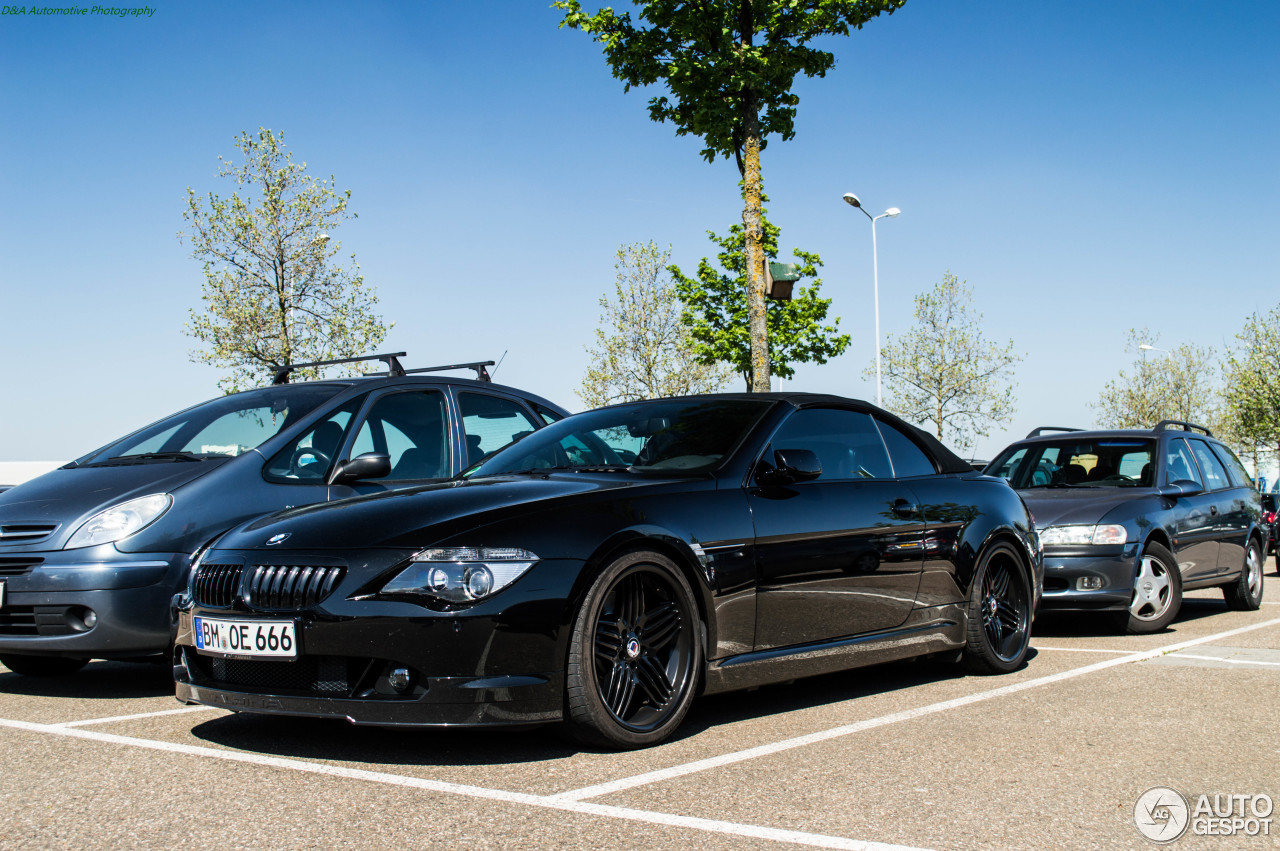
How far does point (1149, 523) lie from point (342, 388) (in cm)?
567

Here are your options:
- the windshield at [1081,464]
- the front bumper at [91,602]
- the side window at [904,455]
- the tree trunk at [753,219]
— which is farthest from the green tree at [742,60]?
the front bumper at [91,602]

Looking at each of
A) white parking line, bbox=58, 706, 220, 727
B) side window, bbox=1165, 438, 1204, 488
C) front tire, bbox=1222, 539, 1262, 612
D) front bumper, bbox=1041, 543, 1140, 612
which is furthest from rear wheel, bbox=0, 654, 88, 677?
front tire, bbox=1222, 539, 1262, 612

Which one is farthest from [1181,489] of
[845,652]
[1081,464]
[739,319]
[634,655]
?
[739,319]

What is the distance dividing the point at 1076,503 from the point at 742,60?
799cm

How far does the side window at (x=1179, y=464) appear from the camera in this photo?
9258mm

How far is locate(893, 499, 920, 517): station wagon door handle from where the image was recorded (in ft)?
18.9

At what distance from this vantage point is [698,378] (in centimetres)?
4294

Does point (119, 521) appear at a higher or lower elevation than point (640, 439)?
lower

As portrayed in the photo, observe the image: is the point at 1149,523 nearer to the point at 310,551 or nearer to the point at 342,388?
the point at 342,388

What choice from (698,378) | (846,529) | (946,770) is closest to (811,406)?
(846,529)

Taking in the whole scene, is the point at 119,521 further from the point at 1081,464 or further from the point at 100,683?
the point at 1081,464

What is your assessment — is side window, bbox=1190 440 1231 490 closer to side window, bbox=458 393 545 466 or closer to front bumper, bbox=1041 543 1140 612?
front bumper, bbox=1041 543 1140 612

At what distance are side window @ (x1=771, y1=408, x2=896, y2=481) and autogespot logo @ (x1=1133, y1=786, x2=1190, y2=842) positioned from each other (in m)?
2.22

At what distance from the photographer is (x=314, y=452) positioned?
646 centimetres
